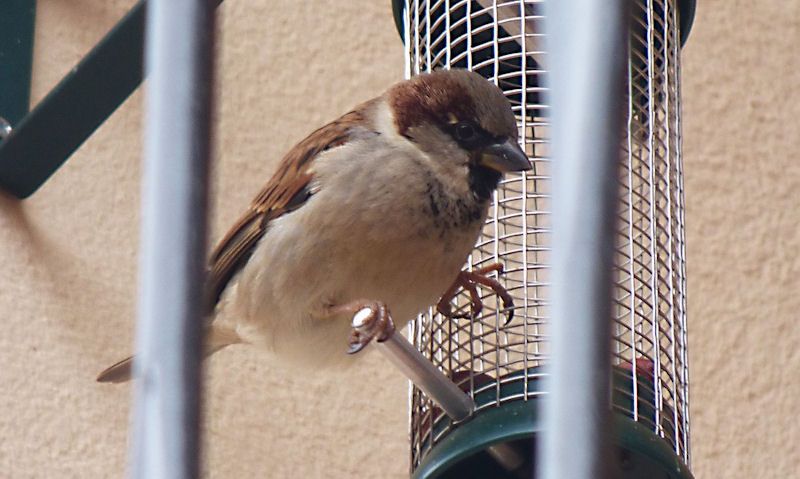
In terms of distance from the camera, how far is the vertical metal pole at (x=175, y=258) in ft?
2.33

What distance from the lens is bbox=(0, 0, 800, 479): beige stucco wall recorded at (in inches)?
104

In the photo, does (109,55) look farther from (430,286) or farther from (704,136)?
(704,136)

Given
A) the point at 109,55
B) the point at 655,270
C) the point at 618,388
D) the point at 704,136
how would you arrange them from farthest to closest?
the point at 704,136 → the point at 109,55 → the point at 655,270 → the point at 618,388

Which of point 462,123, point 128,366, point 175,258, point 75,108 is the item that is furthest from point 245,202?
point 175,258

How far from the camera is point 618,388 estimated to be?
187 centimetres

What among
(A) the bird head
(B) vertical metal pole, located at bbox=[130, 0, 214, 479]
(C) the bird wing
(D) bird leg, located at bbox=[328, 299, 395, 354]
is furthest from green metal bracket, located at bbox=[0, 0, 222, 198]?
(B) vertical metal pole, located at bbox=[130, 0, 214, 479]

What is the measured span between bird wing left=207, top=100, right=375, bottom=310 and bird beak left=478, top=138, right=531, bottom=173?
0.59ft

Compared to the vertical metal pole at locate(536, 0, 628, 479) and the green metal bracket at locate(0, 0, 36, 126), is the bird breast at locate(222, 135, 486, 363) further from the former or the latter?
the vertical metal pole at locate(536, 0, 628, 479)

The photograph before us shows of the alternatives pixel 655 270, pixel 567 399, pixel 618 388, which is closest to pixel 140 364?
pixel 567 399

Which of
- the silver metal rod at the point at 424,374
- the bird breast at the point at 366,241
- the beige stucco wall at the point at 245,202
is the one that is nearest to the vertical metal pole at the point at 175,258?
the silver metal rod at the point at 424,374

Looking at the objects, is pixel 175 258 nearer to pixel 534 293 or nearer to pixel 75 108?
pixel 534 293

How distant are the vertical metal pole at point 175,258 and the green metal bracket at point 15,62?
6.94ft

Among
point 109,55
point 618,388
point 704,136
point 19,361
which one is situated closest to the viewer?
point 618,388

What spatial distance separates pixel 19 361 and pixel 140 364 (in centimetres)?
198
